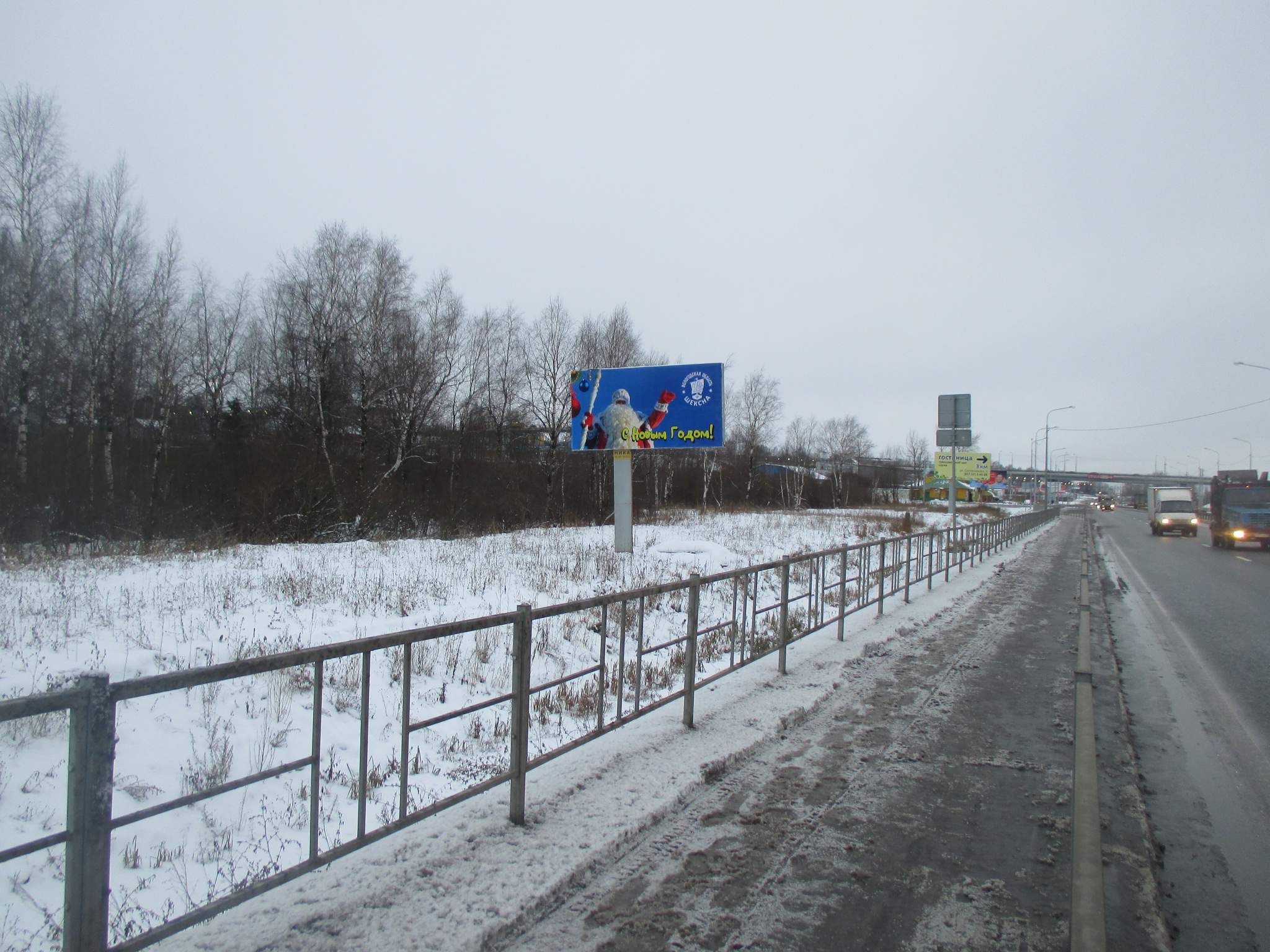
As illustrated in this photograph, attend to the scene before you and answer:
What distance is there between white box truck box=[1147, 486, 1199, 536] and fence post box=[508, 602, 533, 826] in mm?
43870

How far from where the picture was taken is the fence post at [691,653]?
532cm

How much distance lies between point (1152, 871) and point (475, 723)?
4.51 meters

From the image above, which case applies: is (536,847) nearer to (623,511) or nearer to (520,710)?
(520,710)

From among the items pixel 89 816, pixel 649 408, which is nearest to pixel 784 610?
pixel 89 816

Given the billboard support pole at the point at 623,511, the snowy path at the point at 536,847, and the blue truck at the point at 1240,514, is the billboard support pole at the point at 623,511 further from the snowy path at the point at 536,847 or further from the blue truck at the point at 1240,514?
the blue truck at the point at 1240,514

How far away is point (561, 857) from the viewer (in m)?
3.48

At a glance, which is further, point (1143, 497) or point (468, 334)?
point (1143, 497)

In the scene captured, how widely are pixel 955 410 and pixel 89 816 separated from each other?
20909 millimetres

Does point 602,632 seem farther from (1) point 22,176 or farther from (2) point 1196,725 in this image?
(1) point 22,176

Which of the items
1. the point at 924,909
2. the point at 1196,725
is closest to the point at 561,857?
the point at 924,909

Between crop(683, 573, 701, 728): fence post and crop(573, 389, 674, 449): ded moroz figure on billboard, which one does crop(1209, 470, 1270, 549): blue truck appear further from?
crop(683, 573, 701, 728): fence post

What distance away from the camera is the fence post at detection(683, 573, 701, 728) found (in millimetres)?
5320

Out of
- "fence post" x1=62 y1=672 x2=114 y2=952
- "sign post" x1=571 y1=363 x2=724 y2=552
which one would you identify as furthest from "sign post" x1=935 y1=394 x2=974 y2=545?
"fence post" x1=62 y1=672 x2=114 y2=952

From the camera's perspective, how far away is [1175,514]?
3694cm
